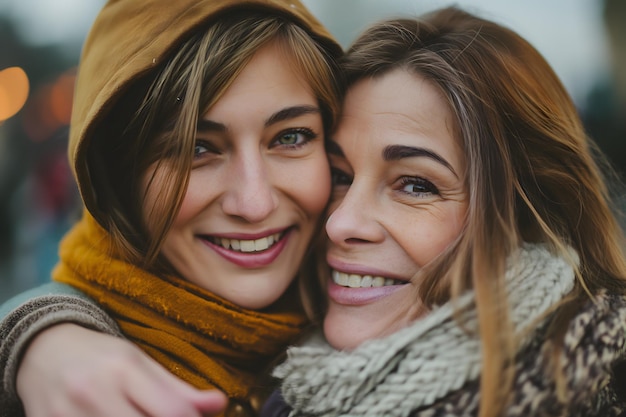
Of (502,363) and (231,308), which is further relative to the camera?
(231,308)

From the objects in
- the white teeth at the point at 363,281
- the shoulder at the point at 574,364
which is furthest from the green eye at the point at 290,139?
the shoulder at the point at 574,364

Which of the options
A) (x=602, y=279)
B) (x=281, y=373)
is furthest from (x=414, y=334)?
(x=602, y=279)

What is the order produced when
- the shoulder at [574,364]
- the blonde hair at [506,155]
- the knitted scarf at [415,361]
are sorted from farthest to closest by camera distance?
the blonde hair at [506,155], the knitted scarf at [415,361], the shoulder at [574,364]

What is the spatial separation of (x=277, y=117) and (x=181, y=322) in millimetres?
700

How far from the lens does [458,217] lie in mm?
1854

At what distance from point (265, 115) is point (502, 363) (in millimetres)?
980

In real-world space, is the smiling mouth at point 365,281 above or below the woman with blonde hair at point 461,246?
below

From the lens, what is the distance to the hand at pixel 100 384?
47.7 inches

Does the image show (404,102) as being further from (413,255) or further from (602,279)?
(602,279)

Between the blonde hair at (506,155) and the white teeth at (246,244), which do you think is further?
the white teeth at (246,244)

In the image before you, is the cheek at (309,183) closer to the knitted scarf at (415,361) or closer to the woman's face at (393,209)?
the woman's face at (393,209)

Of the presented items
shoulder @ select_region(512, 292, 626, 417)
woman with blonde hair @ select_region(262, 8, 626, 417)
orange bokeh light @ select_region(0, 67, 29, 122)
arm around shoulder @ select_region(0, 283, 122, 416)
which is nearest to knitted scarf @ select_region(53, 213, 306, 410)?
arm around shoulder @ select_region(0, 283, 122, 416)

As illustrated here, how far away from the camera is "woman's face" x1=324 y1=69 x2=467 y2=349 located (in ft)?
6.07

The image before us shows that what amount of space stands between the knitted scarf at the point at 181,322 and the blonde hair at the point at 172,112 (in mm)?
82
